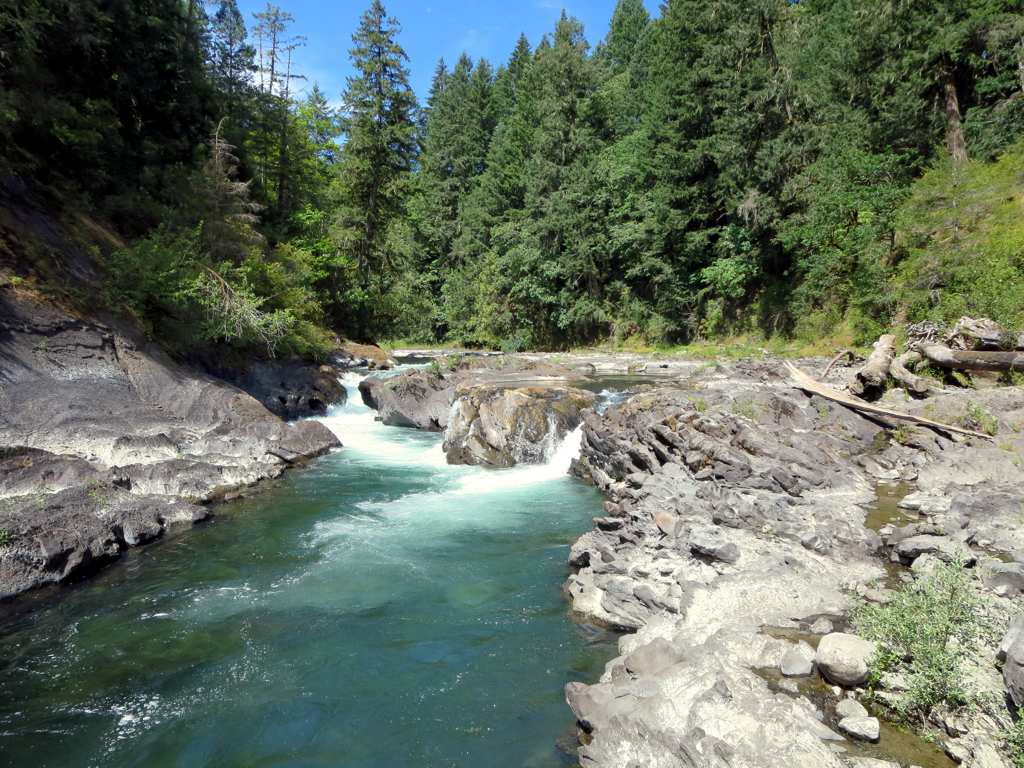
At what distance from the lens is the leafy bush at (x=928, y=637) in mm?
4012

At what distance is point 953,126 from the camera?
66.1 ft

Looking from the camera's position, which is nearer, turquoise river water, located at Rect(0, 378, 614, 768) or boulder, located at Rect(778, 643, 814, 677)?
boulder, located at Rect(778, 643, 814, 677)

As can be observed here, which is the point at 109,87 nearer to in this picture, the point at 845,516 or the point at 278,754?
the point at 278,754

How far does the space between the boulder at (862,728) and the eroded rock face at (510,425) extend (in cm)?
1048

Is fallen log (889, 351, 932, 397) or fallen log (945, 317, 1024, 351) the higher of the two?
fallen log (945, 317, 1024, 351)

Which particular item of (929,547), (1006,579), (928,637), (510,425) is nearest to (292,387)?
(510,425)

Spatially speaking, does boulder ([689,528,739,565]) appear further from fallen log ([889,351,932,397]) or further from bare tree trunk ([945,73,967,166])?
bare tree trunk ([945,73,967,166])

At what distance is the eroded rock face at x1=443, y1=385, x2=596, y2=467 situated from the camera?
1441cm

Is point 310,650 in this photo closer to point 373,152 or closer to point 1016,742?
point 1016,742

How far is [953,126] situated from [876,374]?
14.2 metres

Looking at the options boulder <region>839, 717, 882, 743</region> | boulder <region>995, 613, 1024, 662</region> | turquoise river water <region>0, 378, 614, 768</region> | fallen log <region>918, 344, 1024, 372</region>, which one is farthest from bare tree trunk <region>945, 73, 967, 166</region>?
boulder <region>839, 717, 882, 743</region>

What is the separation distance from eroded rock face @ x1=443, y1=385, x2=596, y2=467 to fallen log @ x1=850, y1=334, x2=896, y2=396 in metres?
6.77

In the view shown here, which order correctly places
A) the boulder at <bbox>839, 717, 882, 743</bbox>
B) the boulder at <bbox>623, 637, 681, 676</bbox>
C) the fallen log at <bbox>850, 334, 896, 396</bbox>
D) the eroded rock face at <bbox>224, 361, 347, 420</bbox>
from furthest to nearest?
1. the eroded rock face at <bbox>224, 361, 347, 420</bbox>
2. the fallen log at <bbox>850, 334, 896, 396</bbox>
3. the boulder at <bbox>623, 637, 681, 676</bbox>
4. the boulder at <bbox>839, 717, 882, 743</bbox>

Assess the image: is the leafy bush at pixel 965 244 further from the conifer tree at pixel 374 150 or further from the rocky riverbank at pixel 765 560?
the conifer tree at pixel 374 150
